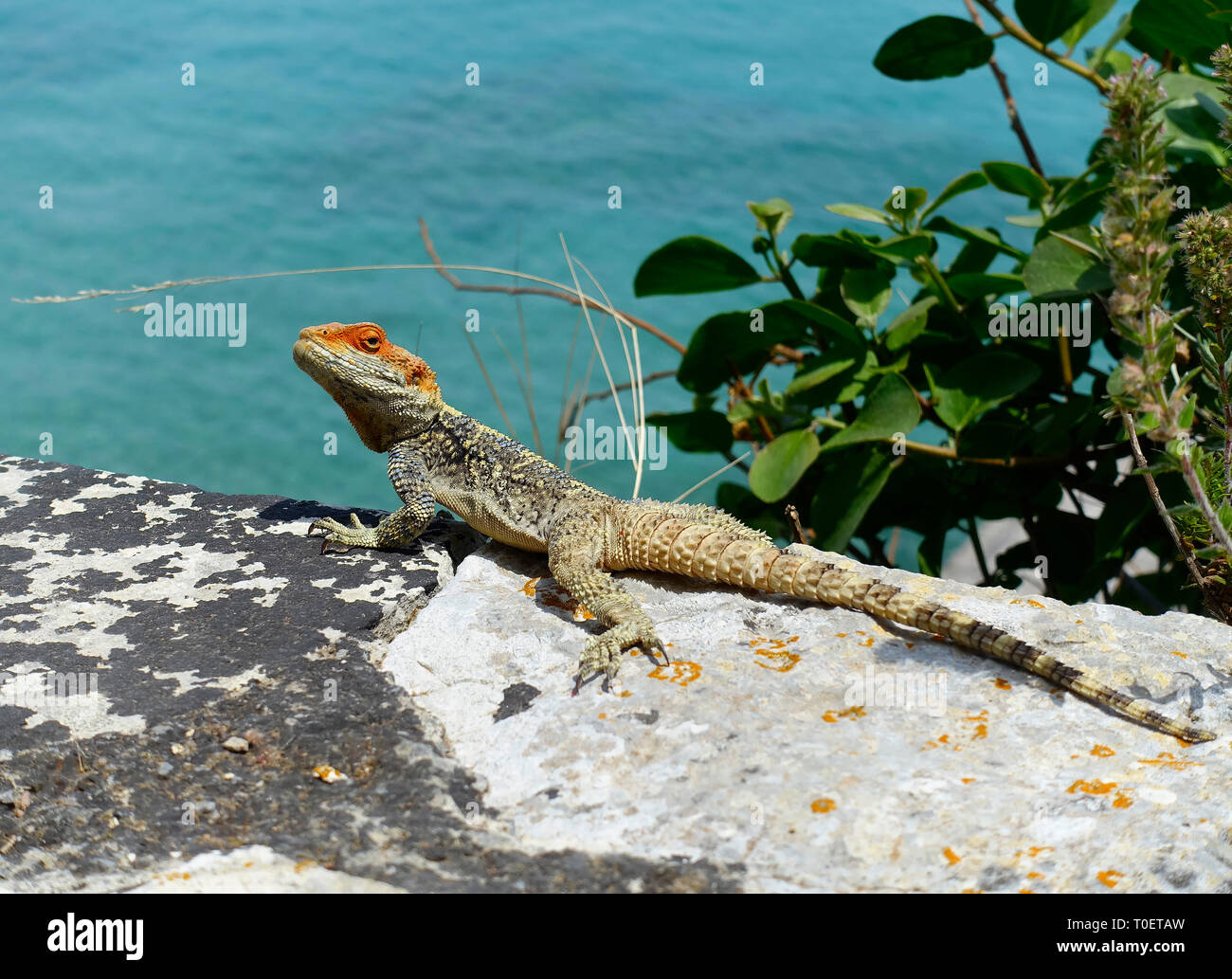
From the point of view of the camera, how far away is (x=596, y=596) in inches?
103

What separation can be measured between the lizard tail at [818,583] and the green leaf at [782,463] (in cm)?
55

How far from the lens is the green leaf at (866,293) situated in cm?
358

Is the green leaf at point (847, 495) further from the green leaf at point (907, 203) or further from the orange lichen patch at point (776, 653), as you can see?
the orange lichen patch at point (776, 653)

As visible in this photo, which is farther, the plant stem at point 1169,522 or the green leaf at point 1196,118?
the green leaf at point 1196,118

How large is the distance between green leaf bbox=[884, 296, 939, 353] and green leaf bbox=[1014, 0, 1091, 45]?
1029mm

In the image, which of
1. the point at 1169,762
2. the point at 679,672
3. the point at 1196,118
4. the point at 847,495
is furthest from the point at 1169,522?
the point at 1196,118

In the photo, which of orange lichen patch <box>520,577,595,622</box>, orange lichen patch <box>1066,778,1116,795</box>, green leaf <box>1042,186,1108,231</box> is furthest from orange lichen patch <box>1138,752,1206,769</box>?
green leaf <box>1042,186,1108,231</box>

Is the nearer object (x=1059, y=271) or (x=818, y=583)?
(x=818, y=583)

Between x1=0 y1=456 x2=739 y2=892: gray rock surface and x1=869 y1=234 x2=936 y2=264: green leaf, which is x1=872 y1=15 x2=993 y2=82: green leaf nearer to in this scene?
x1=869 y1=234 x2=936 y2=264: green leaf

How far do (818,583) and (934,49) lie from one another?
7.87 feet

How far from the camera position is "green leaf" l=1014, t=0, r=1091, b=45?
3.59 meters

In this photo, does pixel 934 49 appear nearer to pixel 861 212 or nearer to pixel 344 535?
pixel 861 212

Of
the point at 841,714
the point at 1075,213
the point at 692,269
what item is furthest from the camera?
the point at 692,269

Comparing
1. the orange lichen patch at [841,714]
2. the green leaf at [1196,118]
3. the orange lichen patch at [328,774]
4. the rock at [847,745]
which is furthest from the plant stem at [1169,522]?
the orange lichen patch at [328,774]
